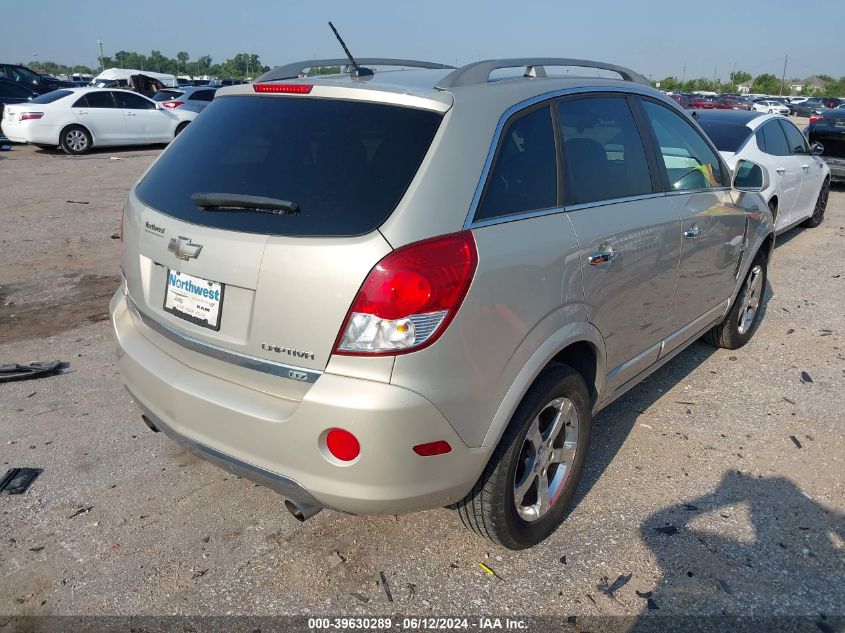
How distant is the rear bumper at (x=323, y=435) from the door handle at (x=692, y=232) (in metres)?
1.92

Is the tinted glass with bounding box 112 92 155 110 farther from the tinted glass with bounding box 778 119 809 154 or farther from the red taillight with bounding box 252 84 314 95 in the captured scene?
the red taillight with bounding box 252 84 314 95

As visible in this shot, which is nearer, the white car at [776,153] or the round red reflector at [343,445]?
the round red reflector at [343,445]

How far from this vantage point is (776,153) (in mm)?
8117

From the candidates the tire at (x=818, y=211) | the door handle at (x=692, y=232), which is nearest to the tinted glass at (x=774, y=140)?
the tire at (x=818, y=211)

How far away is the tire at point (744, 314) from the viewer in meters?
4.94

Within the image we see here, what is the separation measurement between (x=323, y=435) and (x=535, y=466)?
1027 mm

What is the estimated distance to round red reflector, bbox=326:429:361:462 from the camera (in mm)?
2162

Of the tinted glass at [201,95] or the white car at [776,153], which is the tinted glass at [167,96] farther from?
the white car at [776,153]

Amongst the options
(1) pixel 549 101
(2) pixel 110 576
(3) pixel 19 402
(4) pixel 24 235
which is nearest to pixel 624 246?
(1) pixel 549 101

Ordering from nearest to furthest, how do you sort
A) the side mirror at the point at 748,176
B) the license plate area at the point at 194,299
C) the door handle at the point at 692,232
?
the license plate area at the point at 194,299 < the door handle at the point at 692,232 < the side mirror at the point at 748,176

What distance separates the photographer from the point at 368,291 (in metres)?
2.13

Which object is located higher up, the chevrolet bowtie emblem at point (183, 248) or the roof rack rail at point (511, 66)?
the roof rack rail at point (511, 66)

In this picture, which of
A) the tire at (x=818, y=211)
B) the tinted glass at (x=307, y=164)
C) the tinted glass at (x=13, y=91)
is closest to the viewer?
the tinted glass at (x=307, y=164)

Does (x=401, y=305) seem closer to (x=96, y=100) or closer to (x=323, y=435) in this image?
(x=323, y=435)
